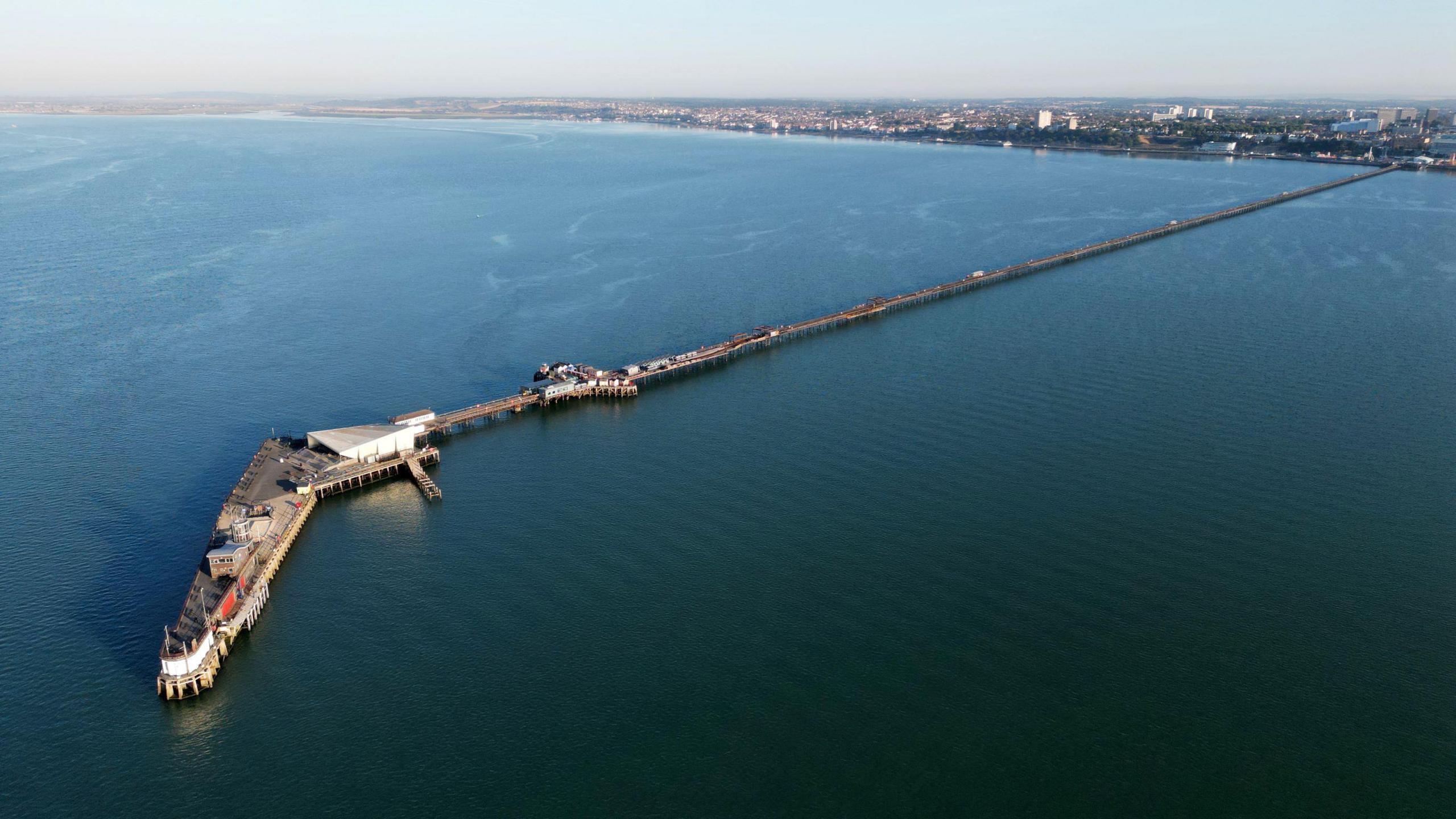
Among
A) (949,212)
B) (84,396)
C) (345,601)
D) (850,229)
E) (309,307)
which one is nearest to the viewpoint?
(345,601)

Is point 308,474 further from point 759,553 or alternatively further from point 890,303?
point 890,303

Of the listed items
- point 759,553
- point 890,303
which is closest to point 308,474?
point 759,553

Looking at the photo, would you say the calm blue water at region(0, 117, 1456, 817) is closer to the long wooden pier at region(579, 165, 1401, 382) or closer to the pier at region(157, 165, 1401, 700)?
the pier at region(157, 165, 1401, 700)

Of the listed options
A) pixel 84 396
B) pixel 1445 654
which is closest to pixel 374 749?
pixel 1445 654

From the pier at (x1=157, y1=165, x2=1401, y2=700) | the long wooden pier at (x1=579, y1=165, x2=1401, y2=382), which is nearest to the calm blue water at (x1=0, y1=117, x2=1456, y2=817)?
the pier at (x1=157, y1=165, x2=1401, y2=700)

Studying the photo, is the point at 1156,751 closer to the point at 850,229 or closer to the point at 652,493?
the point at 652,493
